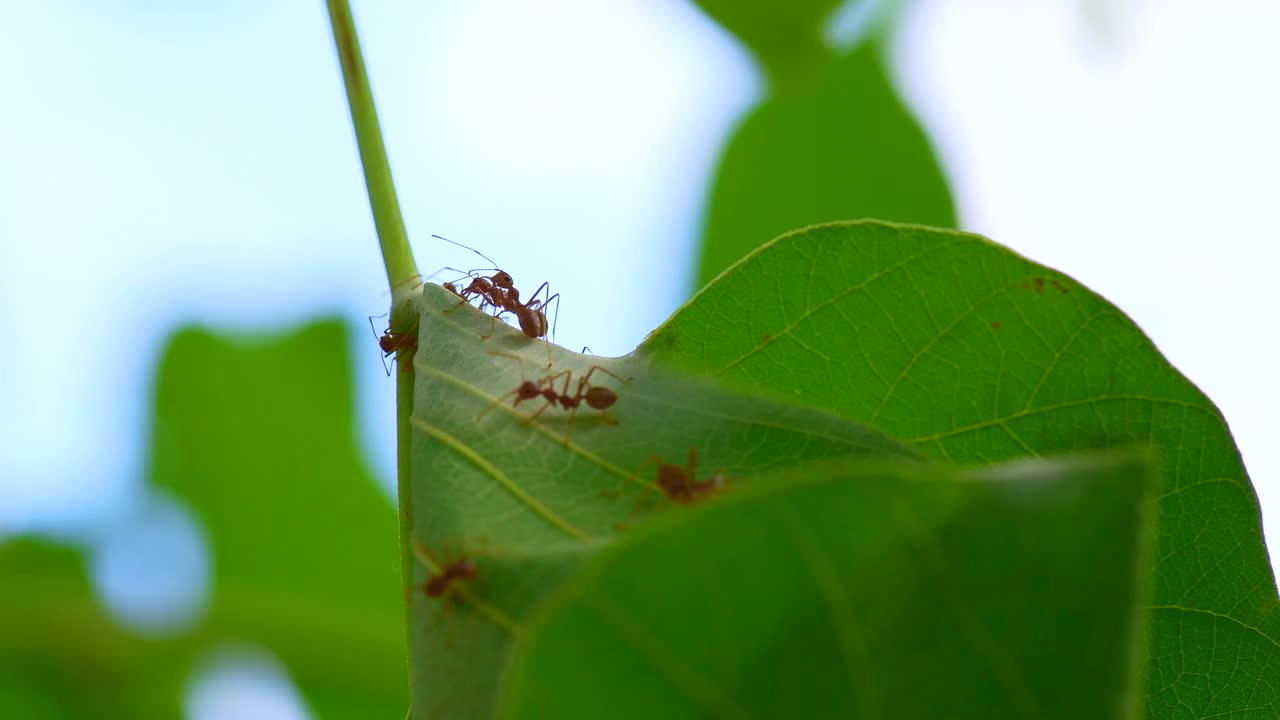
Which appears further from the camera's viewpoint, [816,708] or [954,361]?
[954,361]

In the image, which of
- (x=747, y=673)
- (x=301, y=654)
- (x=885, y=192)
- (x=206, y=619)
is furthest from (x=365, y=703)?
(x=747, y=673)

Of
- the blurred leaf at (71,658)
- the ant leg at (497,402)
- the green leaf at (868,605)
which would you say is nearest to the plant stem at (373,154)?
the ant leg at (497,402)

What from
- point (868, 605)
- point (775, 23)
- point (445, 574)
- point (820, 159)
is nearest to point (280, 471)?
point (820, 159)

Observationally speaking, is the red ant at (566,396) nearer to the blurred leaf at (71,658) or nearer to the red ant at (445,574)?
the red ant at (445,574)

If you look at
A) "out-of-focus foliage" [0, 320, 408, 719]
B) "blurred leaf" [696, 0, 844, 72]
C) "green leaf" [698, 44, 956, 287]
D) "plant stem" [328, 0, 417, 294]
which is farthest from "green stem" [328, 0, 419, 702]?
"green leaf" [698, 44, 956, 287]

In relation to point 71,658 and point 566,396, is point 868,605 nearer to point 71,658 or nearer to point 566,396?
point 566,396

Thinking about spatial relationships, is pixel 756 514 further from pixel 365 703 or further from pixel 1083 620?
pixel 365 703
